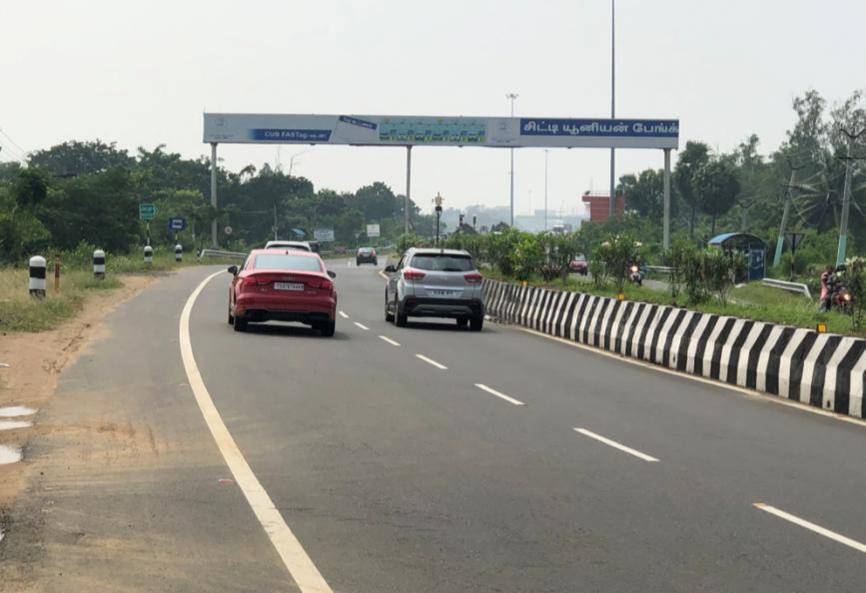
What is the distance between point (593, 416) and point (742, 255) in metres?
13.1

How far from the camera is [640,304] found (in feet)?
68.6

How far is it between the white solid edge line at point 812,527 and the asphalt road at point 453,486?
8 centimetres

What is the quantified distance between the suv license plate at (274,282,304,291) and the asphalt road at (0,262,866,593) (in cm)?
458

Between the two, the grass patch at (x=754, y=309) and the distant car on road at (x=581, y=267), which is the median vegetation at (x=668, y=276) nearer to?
the grass patch at (x=754, y=309)

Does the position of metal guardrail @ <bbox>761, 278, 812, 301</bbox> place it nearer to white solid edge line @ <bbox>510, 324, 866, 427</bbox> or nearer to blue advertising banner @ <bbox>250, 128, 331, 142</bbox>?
blue advertising banner @ <bbox>250, 128, 331, 142</bbox>

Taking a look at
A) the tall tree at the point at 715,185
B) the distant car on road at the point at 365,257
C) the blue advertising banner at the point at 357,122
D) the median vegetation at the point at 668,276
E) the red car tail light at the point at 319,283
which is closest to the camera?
the median vegetation at the point at 668,276

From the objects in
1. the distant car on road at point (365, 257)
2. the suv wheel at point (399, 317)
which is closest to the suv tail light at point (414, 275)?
the suv wheel at point (399, 317)

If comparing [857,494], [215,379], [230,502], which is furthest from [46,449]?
[857,494]

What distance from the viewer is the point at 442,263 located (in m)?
25.2

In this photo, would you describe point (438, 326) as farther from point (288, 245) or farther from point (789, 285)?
point (789, 285)

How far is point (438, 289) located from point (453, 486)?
1617 centimetres

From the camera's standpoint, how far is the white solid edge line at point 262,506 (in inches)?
242

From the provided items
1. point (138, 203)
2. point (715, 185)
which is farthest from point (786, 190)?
point (138, 203)

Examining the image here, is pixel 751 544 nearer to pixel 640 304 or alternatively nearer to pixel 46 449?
pixel 46 449
